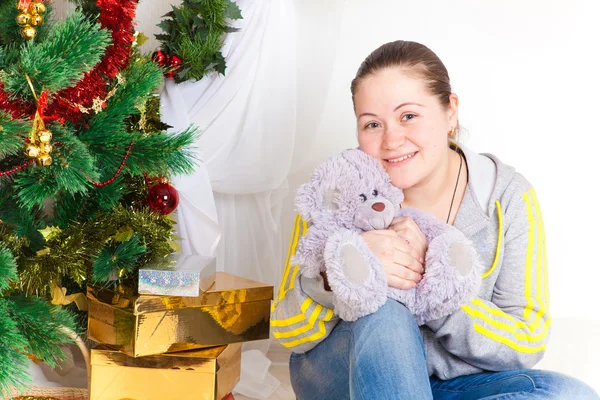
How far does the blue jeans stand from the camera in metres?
1.09

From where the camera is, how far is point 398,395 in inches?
42.2

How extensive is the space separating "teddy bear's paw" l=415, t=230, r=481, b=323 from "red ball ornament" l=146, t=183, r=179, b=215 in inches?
26.7

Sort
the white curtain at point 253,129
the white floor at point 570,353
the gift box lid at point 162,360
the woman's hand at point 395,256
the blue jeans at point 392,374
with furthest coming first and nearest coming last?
1. the white floor at point 570,353
2. the white curtain at point 253,129
3. the gift box lid at point 162,360
4. the woman's hand at point 395,256
5. the blue jeans at point 392,374

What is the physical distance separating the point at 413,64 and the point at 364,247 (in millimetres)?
A: 453

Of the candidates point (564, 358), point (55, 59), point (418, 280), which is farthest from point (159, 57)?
point (564, 358)

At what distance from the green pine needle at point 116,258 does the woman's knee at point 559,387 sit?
84cm

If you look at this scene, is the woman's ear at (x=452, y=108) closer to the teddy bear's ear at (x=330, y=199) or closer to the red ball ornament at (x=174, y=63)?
the teddy bear's ear at (x=330, y=199)

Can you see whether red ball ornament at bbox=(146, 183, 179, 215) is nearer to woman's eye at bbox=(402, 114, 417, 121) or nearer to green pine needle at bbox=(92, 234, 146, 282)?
green pine needle at bbox=(92, 234, 146, 282)

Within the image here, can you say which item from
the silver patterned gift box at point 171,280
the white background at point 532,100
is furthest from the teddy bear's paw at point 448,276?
the white background at point 532,100

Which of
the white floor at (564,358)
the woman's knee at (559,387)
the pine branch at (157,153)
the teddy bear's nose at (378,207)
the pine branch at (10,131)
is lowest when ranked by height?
the white floor at (564,358)

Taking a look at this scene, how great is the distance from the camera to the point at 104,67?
1.41 meters

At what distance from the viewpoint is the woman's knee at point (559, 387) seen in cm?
116

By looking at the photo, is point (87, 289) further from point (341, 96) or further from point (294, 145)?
point (341, 96)

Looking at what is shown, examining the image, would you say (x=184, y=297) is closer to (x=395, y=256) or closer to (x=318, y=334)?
(x=318, y=334)
